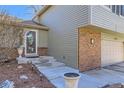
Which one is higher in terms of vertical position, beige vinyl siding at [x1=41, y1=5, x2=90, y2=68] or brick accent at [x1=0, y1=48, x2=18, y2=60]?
beige vinyl siding at [x1=41, y1=5, x2=90, y2=68]

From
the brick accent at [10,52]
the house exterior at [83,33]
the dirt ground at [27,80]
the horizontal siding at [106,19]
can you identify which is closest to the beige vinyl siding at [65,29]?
the house exterior at [83,33]

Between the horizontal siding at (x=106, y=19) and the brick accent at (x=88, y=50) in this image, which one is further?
the brick accent at (x=88, y=50)

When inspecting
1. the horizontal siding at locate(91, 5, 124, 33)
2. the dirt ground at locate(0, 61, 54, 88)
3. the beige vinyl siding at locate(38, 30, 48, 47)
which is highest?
the horizontal siding at locate(91, 5, 124, 33)

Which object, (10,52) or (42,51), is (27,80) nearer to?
(10,52)

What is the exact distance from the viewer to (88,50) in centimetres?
790

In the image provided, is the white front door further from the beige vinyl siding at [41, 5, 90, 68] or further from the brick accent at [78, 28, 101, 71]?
the brick accent at [78, 28, 101, 71]

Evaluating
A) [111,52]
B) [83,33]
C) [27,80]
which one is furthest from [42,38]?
[111,52]

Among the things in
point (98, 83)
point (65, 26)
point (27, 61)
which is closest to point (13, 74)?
point (27, 61)

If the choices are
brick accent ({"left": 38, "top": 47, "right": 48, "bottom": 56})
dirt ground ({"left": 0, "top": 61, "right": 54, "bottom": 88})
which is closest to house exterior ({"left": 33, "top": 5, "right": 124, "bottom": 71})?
brick accent ({"left": 38, "top": 47, "right": 48, "bottom": 56})

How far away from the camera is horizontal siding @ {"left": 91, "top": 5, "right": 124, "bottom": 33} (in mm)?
6875

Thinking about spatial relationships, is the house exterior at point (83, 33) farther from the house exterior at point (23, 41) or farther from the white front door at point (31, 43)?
the white front door at point (31, 43)

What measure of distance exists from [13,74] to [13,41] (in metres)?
3.17

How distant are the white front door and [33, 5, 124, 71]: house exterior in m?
1.16

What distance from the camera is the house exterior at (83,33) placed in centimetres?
721
